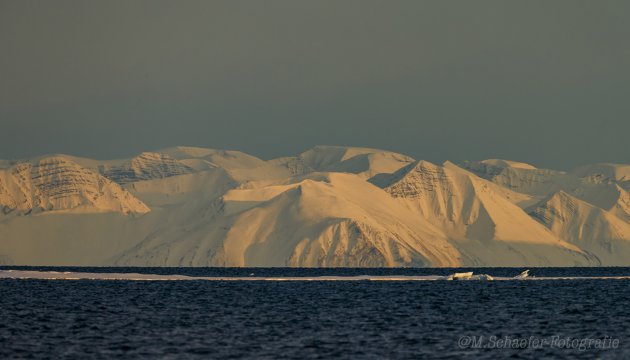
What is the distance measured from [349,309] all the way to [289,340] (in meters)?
41.2

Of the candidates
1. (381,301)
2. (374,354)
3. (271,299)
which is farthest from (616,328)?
(271,299)

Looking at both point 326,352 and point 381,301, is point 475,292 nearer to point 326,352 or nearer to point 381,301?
point 381,301

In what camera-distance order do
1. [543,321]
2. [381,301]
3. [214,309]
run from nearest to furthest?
[543,321] < [214,309] < [381,301]

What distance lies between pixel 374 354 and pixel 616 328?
35.2 meters

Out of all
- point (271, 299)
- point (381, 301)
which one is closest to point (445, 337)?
point (381, 301)

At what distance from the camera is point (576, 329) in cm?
11925

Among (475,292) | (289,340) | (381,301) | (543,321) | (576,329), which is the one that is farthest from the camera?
(475,292)

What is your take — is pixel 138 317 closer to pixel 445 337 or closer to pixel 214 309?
pixel 214 309

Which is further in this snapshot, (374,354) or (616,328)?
(616,328)

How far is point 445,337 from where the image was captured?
362ft

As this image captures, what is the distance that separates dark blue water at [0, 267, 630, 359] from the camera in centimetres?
9775

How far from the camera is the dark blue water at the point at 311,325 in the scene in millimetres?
97750

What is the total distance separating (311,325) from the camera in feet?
402

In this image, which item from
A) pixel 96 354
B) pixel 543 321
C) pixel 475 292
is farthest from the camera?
pixel 475 292
